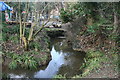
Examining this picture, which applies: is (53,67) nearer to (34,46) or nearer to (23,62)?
(23,62)

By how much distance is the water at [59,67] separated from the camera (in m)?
7.10

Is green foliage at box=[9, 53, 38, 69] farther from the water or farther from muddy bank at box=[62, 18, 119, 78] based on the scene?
muddy bank at box=[62, 18, 119, 78]

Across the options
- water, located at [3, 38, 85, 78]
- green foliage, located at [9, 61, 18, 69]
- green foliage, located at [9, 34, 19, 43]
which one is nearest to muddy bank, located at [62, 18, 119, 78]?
water, located at [3, 38, 85, 78]

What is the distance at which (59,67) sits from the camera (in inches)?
312

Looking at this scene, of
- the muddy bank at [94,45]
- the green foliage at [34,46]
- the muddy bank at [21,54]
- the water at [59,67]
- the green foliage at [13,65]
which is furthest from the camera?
the green foliage at [34,46]

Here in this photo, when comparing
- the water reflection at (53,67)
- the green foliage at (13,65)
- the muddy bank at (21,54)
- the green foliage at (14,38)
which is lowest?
the water reflection at (53,67)

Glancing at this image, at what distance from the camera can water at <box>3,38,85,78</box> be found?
23.3ft

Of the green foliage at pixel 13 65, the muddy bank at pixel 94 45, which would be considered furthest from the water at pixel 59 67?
the muddy bank at pixel 94 45

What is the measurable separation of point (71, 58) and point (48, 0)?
362 cm

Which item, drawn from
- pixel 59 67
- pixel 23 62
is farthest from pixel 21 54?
pixel 59 67

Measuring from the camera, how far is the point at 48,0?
355 inches

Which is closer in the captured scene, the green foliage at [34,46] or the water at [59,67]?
the water at [59,67]

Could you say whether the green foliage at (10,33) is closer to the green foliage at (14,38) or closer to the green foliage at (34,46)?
the green foliage at (14,38)

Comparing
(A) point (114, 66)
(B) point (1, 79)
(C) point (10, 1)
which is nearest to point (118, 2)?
(A) point (114, 66)
